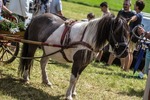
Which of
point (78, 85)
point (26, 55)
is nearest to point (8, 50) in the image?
point (26, 55)

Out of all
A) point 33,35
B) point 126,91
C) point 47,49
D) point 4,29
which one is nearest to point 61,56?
point 47,49

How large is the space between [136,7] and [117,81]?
1.92 meters

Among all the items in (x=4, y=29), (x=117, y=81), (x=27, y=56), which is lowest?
(x=117, y=81)

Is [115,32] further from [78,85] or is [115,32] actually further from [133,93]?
[133,93]

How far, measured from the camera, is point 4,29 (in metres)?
7.52

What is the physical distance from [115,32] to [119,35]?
0.28ft

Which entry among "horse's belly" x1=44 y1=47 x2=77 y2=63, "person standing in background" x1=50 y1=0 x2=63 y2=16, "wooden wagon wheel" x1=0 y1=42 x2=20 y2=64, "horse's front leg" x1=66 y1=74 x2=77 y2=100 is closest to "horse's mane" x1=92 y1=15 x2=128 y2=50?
"horse's belly" x1=44 y1=47 x2=77 y2=63

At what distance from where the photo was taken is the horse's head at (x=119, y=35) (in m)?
6.38

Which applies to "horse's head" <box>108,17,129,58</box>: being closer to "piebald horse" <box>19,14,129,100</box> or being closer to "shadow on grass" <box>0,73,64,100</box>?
A: "piebald horse" <box>19,14,129,100</box>

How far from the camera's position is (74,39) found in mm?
6871

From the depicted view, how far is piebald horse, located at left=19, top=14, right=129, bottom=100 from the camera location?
6.44m

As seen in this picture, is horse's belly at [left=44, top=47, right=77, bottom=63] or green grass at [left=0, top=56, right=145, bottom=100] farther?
green grass at [left=0, top=56, right=145, bottom=100]

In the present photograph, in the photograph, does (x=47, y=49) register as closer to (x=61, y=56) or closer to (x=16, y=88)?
(x=61, y=56)

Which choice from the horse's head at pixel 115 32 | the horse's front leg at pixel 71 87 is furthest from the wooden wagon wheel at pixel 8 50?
the horse's head at pixel 115 32
